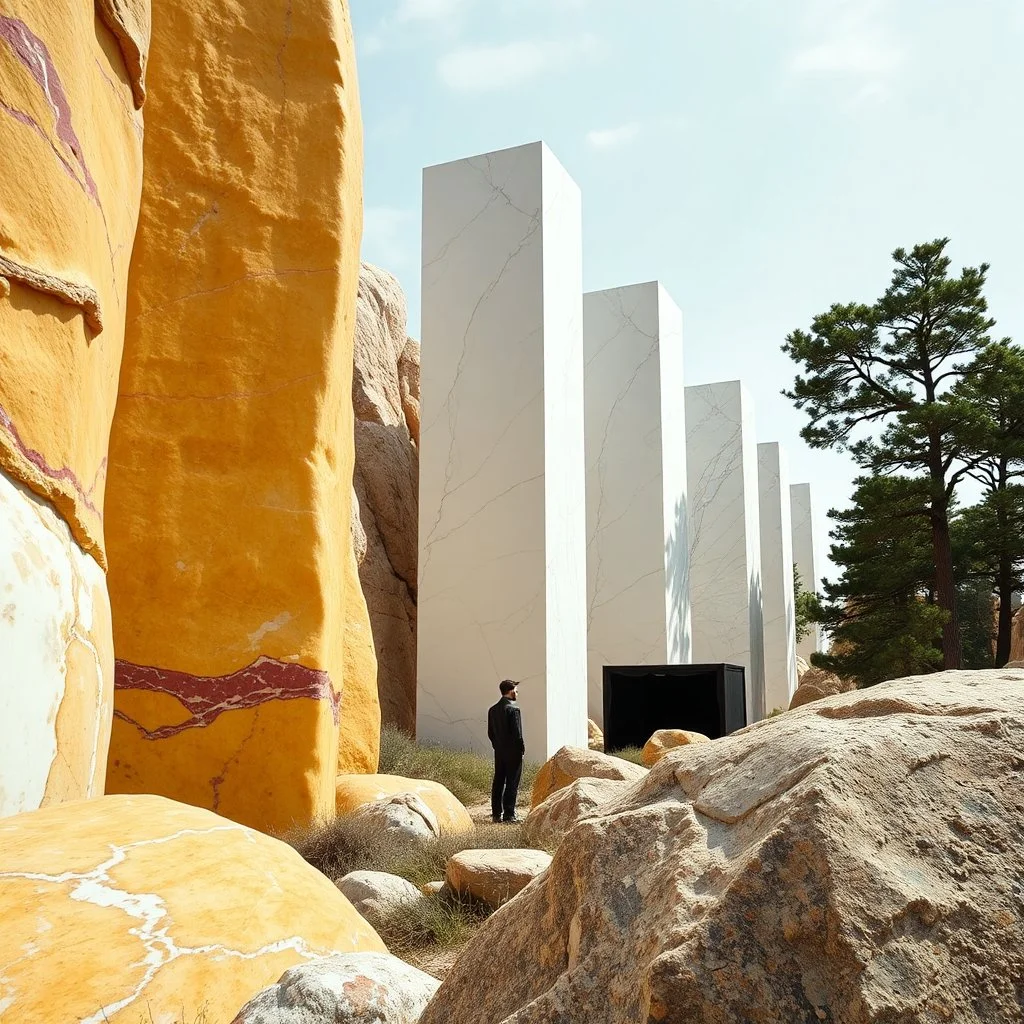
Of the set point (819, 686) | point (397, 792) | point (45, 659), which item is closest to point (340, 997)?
point (45, 659)

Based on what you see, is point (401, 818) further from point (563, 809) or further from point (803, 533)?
point (803, 533)

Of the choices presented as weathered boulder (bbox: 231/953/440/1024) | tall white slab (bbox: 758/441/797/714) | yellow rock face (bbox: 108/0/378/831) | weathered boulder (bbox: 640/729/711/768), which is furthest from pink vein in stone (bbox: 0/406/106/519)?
tall white slab (bbox: 758/441/797/714)

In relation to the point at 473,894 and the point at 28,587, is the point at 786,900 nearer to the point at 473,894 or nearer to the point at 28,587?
the point at 28,587

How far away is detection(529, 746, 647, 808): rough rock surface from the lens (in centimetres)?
719

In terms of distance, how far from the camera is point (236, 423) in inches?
215

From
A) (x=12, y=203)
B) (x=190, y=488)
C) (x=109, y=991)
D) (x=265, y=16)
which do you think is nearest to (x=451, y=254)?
(x=265, y=16)

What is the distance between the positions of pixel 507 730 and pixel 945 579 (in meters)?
9.77

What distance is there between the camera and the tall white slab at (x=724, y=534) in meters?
21.0

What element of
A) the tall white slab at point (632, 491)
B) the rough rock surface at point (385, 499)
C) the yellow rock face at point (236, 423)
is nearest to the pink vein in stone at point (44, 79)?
the yellow rock face at point (236, 423)

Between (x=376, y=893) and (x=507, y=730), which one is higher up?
(x=507, y=730)

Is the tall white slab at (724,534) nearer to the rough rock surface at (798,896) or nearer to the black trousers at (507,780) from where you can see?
the black trousers at (507,780)

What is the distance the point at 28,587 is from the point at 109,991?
1.42m

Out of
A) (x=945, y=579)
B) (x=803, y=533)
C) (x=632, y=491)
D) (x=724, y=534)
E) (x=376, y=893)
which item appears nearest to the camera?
(x=376, y=893)

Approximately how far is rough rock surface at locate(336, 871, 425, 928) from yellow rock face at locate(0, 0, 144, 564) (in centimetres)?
175
